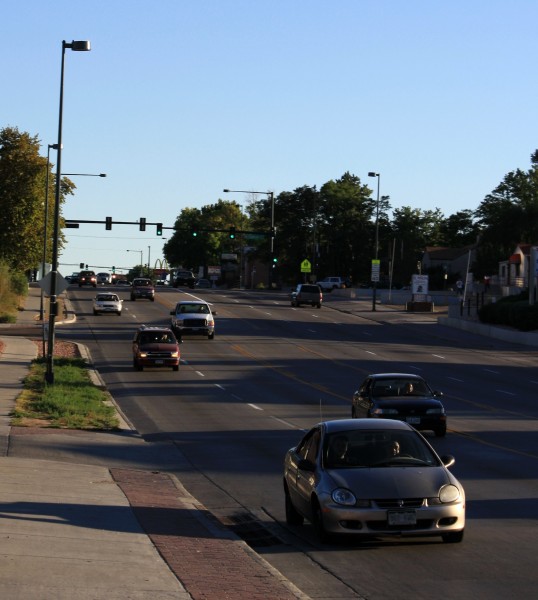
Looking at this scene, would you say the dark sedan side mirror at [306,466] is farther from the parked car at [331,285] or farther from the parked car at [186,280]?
the parked car at [331,285]

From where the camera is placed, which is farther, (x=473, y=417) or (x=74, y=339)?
(x=74, y=339)

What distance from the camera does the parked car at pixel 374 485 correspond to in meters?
11.7

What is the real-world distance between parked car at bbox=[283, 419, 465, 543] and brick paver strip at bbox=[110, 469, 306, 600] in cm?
99

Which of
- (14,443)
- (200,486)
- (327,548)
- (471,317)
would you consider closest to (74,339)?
(471,317)

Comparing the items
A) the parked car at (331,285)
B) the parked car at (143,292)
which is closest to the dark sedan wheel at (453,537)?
the parked car at (143,292)

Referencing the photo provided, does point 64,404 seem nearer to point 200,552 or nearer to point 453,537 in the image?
point 200,552

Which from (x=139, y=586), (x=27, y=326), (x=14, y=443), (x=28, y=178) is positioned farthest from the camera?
(x=28, y=178)

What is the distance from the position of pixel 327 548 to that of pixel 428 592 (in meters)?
2.33

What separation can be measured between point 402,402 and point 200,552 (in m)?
14.4

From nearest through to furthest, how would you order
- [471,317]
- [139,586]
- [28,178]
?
[139,586] → [28,178] → [471,317]

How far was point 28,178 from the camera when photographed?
2899 inches

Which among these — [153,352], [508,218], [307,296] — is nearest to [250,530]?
[153,352]

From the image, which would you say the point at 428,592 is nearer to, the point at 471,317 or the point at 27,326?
the point at 27,326

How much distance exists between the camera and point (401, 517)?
11609 millimetres
